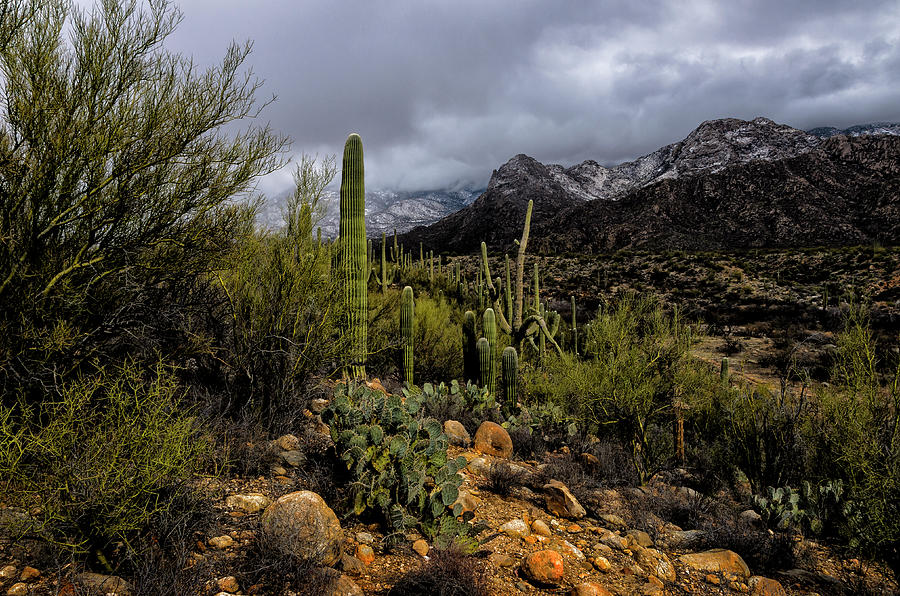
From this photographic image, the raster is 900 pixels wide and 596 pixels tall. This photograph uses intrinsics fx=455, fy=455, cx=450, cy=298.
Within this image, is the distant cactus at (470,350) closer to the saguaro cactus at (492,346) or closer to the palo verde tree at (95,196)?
the saguaro cactus at (492,346)

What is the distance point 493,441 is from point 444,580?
136 inches

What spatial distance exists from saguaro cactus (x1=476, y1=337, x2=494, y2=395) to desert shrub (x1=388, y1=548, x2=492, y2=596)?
6.53 meters

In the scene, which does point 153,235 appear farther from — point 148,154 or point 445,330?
point 445,330

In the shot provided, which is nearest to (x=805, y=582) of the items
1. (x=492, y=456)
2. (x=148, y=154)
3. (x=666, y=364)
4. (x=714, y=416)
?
(x=492, y=456)

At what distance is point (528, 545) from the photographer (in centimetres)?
365

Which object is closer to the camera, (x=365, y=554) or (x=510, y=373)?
(x=365, y=554)

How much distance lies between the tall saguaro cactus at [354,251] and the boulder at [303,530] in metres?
3.35

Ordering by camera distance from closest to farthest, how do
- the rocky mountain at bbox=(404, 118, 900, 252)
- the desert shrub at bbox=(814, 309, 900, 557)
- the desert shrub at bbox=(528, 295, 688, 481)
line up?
1. the desert shrub at bbox=(814, 309, 900, 557)
2. the desert shrub at bbox=(528, 295, 688, 481)
3. the rocky mountain at bbox=(404, 118, 900, 252)

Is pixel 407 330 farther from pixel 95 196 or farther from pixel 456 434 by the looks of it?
pixel 95 196

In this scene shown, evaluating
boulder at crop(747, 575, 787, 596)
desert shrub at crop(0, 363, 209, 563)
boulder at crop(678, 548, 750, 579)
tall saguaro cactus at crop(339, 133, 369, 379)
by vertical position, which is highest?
tall saguaro cactus at crop(339, 133, 369, 379)

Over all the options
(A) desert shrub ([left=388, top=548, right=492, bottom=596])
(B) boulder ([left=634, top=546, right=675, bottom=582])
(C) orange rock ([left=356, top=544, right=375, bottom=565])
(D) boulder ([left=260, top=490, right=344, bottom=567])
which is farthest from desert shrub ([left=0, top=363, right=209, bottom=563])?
(B) boulder ([left=634, top=546, right=675, bottom=582])

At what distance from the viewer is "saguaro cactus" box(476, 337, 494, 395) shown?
941 cm

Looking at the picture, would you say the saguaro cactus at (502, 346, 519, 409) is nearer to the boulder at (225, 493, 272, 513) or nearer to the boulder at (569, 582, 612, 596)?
the boulder at (569, 582, 612, 596)

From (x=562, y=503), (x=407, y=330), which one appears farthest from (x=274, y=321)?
(x=407, y=330)
